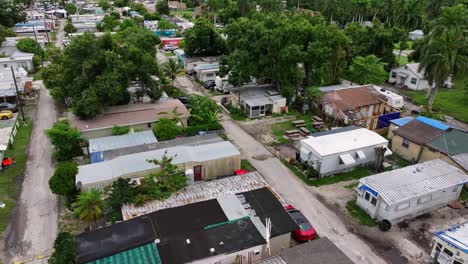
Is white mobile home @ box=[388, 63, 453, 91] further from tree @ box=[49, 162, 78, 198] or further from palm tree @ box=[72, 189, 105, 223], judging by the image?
tree @ box=[49, 162, 78, 198]

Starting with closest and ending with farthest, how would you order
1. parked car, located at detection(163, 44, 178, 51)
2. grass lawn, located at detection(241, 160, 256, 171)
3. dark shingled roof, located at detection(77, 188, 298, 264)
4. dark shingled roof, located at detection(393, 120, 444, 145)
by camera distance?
1. dark shingled roof, located at detection(77, 188, 298, 264)
2. grass lawn, located at detection(241, 160, 256, 171)
3. dark shingled roof, located at detection(393, 120, 444, 145)
4. parked car, located at detection(163, 44, 178, 51)

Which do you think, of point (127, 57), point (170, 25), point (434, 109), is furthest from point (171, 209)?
point (170, 25)

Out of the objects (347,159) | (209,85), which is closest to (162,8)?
(209,85)

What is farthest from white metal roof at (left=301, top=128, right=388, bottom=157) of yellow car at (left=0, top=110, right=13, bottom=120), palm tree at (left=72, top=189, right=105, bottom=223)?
yellow car at (left=0, top=110, right=13, bottom=120)

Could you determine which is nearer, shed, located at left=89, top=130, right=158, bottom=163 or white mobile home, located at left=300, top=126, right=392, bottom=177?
white mobile home, located at left=300, top=126, right=392, bottom=177

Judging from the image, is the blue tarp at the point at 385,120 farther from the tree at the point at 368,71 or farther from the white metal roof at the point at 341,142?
the tree at the point at 368,71
